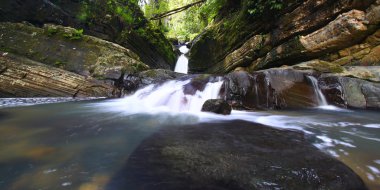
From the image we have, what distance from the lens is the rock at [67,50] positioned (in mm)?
9492

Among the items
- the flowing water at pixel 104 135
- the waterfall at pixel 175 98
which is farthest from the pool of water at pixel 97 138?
the waterfall at pixel 175 98

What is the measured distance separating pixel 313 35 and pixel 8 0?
12.4 metres

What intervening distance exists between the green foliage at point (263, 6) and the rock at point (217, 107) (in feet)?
20.1

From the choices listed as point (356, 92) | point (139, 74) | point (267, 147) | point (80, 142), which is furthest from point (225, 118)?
point (139, 74)

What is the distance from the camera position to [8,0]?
1038 centimetres

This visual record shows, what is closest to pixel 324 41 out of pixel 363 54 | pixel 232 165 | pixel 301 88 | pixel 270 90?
pixel 363 54

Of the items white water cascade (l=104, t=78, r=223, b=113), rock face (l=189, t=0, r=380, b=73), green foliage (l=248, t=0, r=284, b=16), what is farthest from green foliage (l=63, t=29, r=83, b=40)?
green foliage (l=248, t=0, r=284, b=16)

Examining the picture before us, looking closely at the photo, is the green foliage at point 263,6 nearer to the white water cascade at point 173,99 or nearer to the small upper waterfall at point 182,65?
the white water cascade at point 173,99

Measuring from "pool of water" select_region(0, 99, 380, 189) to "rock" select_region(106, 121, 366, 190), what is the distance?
0.21 meters

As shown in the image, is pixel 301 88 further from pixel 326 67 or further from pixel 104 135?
pixel 104 135

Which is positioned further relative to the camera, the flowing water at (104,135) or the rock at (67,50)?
the rock at (67,50)

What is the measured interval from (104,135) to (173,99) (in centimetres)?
352

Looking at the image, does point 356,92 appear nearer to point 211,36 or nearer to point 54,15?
point 211,36

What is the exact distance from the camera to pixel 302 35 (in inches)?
379
